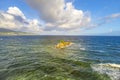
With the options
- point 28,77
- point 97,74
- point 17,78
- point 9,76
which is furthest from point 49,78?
point 97,74

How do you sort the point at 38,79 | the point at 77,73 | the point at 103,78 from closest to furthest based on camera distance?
the point at 38,79 → the point at 103,78 → the point at 77,73

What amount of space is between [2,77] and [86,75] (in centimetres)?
1205

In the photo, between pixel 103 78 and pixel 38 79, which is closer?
pixel 38 79

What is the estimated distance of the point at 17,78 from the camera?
65.9ft

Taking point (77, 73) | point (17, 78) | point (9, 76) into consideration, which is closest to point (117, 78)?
point (77, 73)

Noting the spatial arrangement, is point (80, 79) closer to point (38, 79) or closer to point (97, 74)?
point (97, 74)

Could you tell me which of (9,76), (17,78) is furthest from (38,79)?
(9,76)

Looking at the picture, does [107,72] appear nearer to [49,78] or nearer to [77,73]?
[77,73]

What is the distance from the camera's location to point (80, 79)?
781 inches

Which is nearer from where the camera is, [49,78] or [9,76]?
[49,78]

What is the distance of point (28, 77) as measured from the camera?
20.5 meters

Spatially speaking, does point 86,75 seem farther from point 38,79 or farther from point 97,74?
point 38,79

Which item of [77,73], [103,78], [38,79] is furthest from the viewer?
[77,73]

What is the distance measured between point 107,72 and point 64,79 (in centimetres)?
807
